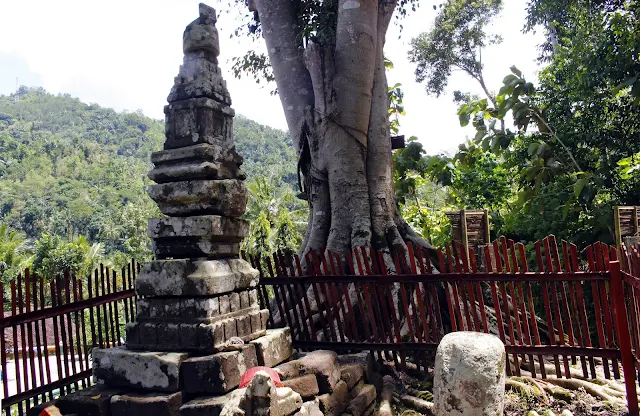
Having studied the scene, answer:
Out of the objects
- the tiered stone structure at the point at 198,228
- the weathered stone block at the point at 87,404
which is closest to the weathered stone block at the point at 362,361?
the tiered stone structure at the point at 198,228

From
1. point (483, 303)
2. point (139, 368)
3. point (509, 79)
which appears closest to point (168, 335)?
point (139, 368)

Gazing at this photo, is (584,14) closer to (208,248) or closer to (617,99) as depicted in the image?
(617,99)

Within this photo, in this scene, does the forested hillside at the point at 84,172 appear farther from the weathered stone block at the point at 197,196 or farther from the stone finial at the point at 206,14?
the stone finial at the point at 206,14

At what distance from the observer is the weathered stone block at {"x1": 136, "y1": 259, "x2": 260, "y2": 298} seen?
3582 mm

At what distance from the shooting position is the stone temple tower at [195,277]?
11.0ft

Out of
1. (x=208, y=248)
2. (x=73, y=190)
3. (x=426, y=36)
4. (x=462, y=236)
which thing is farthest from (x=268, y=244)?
(x=73, y=190)

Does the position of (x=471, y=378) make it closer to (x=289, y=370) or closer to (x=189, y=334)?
(x=289, y=370)

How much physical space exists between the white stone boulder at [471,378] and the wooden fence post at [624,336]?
1.03 m

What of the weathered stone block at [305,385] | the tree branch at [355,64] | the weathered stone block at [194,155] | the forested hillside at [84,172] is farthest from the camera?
the forested hillside at [84,172]

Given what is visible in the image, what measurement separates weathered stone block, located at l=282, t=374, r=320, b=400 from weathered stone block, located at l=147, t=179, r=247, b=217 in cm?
138

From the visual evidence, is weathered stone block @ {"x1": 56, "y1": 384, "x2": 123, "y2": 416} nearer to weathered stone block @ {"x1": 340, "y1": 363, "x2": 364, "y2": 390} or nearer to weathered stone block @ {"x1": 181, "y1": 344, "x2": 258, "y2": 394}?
weathered stone block @ {"x1": 181, "y1": 344, "x2": 258, "y2": 394}

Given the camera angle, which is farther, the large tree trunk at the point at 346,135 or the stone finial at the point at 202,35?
the large tree trunk at the point at 346,135

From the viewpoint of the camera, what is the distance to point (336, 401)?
3717mm

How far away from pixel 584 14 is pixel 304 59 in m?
5.85
